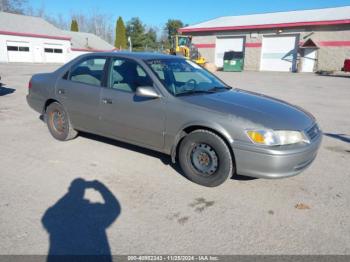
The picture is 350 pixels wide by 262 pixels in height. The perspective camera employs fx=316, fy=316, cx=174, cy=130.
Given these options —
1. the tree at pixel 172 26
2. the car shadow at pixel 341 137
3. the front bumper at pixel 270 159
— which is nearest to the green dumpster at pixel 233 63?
the car shadow at pixel 341 137

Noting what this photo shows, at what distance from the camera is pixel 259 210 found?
338 centimetres

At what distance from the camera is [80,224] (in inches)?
120

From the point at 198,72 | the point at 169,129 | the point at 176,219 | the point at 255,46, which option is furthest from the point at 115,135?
the point at 255,46

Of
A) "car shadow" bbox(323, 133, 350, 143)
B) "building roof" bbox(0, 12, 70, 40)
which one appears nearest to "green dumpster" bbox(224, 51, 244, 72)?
"building roof" bbox(0, 12, 70, 40)

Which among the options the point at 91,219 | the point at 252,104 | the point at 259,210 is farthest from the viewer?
the point at 252,104

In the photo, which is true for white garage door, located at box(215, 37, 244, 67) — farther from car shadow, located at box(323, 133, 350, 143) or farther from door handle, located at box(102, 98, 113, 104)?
door handle, located at box(102, 98, 113, 104)

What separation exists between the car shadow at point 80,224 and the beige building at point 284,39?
30.5 m

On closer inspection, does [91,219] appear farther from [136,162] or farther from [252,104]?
[252,104]

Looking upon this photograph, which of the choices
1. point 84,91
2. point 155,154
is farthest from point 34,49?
point 155,154

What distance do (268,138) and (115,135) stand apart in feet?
7.60

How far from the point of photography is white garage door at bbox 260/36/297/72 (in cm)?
3123

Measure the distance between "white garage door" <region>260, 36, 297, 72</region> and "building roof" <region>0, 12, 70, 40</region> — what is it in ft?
91.0

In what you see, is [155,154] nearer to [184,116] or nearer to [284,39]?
[184,116]

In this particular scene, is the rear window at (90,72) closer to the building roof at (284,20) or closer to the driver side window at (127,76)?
the driver side window at (127,76)
